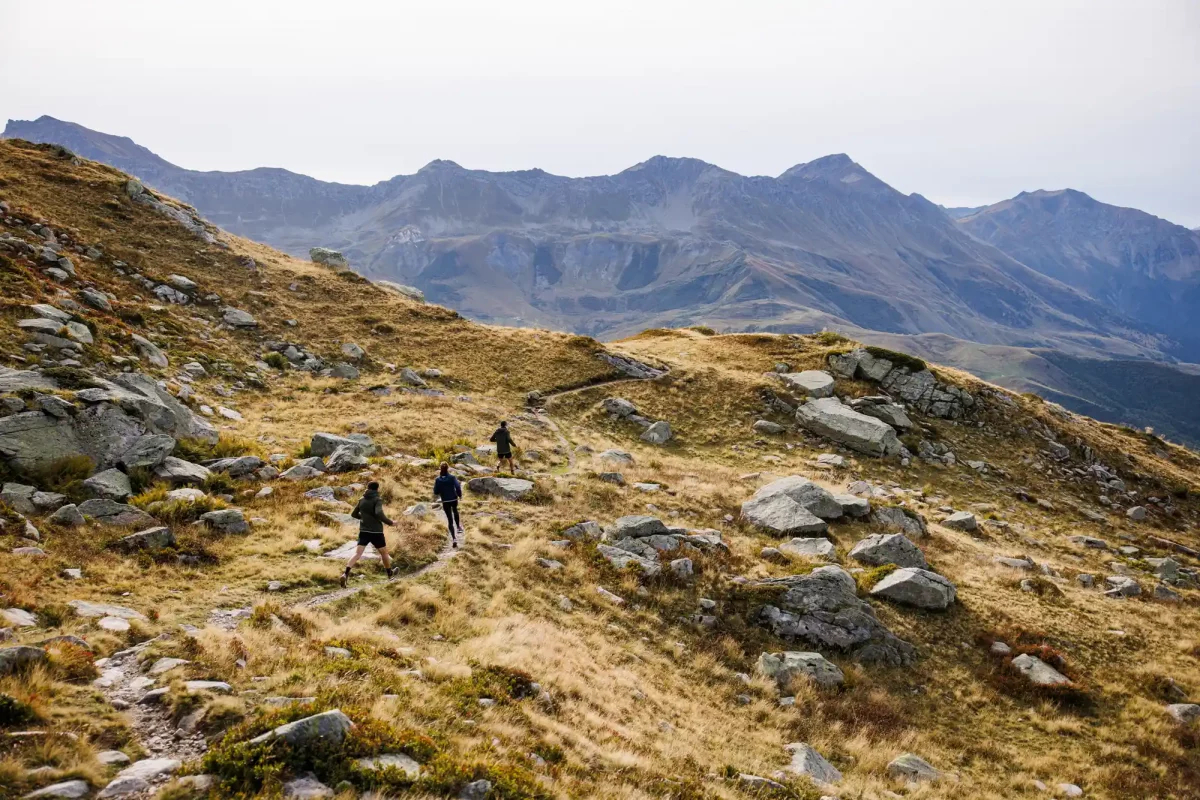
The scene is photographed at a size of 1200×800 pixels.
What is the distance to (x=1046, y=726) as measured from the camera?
649 inches

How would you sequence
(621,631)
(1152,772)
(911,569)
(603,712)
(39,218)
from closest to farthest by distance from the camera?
(603,712) < (1152,772) < (621,631) < (911,569) < (39,218)

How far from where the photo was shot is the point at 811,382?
159 ft

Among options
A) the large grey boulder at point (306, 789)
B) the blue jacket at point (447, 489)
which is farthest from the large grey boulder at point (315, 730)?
the blue jacket at point (447, 489)

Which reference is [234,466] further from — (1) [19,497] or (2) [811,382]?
(2) [811,382]

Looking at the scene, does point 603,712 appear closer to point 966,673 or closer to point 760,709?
point 760,709

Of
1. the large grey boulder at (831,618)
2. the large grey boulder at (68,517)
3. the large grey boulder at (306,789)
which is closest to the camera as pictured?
the large grey boulder at (306,789)

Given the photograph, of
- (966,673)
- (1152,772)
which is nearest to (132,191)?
(966,673)

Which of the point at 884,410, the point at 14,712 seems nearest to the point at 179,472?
the point at 14,712

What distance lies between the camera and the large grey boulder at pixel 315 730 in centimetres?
797

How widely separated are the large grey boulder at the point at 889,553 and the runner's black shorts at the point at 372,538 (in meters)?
18.0

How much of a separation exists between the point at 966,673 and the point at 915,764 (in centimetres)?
601

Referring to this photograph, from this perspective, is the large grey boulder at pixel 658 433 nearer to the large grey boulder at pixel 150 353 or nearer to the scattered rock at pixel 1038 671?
the scattered rock at pixel 1038 671

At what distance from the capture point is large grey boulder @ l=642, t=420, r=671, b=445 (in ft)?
135

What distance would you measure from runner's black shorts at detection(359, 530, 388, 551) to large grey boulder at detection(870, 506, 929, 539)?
22.3 metres
